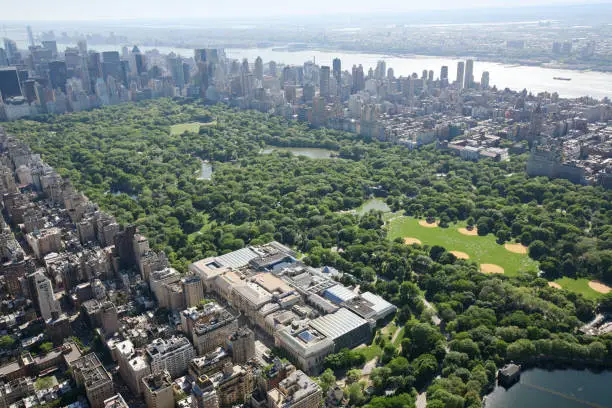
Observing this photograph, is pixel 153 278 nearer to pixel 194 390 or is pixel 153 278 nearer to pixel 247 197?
pixel 194 390


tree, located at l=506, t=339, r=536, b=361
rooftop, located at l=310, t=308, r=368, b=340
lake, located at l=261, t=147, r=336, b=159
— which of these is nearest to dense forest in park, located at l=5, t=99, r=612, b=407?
tree, located at l=506, t=339, r=536, b=361

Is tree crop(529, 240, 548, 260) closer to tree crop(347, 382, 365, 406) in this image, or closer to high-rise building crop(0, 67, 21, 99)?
tree crop(347, 382, 365, 406)

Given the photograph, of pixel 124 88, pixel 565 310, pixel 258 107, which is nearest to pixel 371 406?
pixel 565 310

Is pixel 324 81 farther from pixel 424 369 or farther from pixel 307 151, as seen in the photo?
pixel 424 369

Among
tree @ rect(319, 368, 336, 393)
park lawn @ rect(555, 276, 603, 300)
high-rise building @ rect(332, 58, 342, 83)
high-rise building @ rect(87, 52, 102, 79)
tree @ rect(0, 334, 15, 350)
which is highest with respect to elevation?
high-rise building @ rect(87, 52, 102, 79)

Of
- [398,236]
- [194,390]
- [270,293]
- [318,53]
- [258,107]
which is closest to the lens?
[194,390]

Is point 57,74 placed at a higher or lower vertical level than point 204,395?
higher

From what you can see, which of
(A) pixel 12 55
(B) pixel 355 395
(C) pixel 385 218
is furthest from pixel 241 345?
(A) pixel 12 55
